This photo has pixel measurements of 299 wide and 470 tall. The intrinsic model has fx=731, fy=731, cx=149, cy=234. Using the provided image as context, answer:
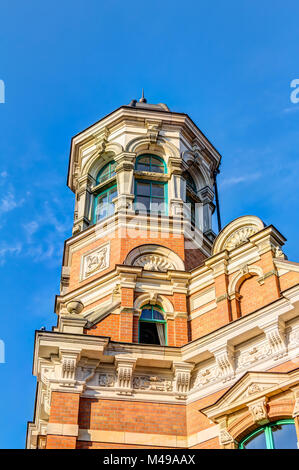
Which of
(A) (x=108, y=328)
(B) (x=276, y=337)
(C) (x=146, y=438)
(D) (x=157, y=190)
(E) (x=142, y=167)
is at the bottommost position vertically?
(C) (x=146, y=438)

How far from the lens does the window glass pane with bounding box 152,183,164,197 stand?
24.1 metres

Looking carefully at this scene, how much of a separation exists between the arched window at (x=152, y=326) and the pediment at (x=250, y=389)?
309 cm

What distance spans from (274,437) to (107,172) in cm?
1208

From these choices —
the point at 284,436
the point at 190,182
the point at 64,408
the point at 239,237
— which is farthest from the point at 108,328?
the point at 190,182

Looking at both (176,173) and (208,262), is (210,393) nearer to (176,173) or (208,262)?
(208,262)

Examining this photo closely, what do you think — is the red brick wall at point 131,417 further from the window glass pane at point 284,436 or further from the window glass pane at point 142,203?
the window glass pane at point 142,203

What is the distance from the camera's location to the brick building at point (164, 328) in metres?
16.8

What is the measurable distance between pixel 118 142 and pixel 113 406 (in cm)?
1035

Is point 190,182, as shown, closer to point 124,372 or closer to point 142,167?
point 142,167

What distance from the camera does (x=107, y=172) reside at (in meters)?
25.2

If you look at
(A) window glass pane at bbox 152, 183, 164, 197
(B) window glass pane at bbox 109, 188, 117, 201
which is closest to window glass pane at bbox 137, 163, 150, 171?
(A) window glass pane at bbox 152, 183, 164, 197
